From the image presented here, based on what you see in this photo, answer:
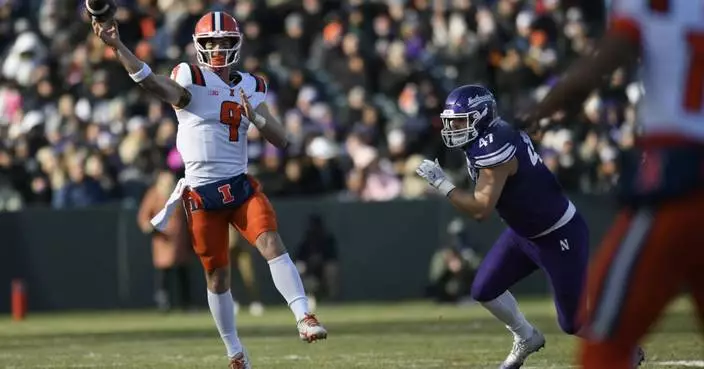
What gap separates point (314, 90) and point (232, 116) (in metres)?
10.6

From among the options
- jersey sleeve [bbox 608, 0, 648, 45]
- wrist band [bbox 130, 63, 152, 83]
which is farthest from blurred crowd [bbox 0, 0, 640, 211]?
jersey sleeve [bbox 608, 0, 648, 45]

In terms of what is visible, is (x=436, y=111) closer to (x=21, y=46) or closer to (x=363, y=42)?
(x=363, y=42)

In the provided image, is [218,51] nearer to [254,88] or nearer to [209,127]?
[254,88]

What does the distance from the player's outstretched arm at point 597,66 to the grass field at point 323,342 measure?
167 inches

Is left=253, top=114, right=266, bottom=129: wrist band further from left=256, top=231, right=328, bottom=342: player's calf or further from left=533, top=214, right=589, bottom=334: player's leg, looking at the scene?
left=533, top=214, right=589, bottom=334: player's leg

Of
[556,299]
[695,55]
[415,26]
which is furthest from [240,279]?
[695,55]

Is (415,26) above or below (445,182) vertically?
above

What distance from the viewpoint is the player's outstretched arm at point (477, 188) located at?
7.77 meters

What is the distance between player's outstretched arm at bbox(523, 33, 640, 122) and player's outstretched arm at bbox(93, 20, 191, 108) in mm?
3522

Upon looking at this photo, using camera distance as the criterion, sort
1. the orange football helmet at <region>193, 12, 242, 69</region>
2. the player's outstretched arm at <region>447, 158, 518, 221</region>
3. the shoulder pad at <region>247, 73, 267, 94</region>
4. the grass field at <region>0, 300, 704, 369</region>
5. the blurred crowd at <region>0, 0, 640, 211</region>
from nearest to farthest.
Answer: the player's outstretched arm at <region>447, 158, 518, 221</region> < the orange football helmet at <region>193, 12, 242, 69</region> < the shoulder pad at <region>247, 73, 267, 94</region> < the grass field at <region>0, 300, 704, 369</region> < the blurred crowd at <region>0, 0, 640, 211</region>

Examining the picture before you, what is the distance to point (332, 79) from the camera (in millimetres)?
20016

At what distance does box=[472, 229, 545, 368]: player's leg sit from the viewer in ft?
28.1

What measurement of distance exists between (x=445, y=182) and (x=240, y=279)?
33.8 feet

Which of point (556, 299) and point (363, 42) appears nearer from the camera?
point (556, 299)
